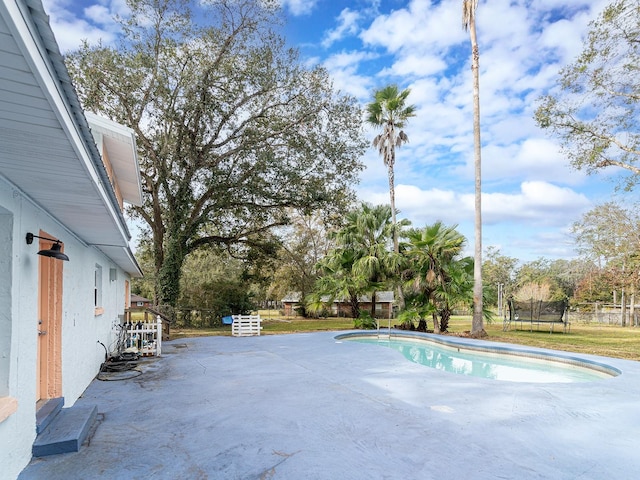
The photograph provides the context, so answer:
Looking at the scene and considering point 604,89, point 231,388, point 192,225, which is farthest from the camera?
→ point 192,225

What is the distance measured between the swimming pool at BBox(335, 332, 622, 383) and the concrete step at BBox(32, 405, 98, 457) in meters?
8.54

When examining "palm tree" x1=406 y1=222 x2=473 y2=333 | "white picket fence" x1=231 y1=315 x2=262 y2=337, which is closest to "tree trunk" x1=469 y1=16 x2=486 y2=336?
"palm tree" x1=406 y1=222 x2=473 y2=333

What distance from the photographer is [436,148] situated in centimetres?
2300

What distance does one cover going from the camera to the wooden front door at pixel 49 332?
520 centimetres

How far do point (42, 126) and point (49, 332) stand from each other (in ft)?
13.7

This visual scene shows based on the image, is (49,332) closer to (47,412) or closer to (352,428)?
(47,412)

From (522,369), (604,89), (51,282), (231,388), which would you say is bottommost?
(522,369)

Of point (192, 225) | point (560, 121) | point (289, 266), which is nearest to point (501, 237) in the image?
point (289, 266)

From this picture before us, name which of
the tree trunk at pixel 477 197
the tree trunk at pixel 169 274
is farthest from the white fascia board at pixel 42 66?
the tree trunk at pixel 169 274

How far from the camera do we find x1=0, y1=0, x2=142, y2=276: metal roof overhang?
150cm

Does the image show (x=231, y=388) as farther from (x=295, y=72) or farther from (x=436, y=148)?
(x=436, y=148)

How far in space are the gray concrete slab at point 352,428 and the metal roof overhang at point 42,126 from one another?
2651mm

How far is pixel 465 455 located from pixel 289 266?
1223 inches

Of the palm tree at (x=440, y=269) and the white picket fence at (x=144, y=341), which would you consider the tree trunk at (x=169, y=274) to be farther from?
the palm tree at (x=440, y=269)
